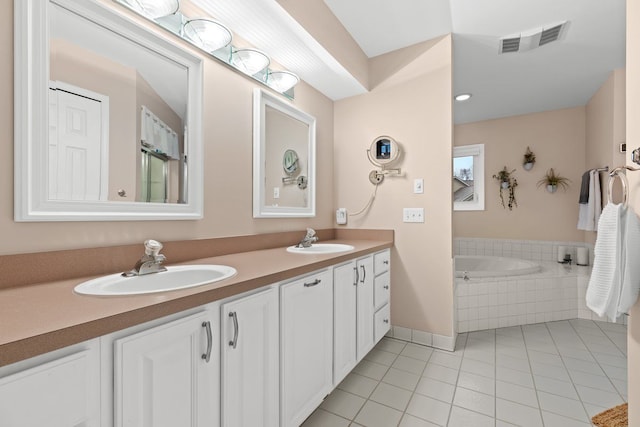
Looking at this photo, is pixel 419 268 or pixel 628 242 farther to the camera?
pixel 419 268

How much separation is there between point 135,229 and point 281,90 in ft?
4.25

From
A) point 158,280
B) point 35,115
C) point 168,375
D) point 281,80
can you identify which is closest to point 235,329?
point 168,375

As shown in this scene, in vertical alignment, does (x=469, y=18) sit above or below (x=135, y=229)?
above

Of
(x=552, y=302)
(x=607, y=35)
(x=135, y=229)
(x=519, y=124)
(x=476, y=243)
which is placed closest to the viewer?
(x=135, y=229)

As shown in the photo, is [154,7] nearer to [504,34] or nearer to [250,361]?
[250,361]

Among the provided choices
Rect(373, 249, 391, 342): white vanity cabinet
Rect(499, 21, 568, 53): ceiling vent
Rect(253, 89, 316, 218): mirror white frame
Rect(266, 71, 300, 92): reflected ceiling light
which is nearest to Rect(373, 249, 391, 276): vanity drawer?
Rect(373, 249, 391, 342): white vanity cabinet

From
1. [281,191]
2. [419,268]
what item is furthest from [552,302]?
[281,191]

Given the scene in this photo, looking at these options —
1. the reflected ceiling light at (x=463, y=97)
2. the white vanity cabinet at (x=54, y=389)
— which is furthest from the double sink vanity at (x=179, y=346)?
the reflected ceiling light at (x=463, y=97)

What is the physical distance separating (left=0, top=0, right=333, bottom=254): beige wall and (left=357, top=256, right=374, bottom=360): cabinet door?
0.63m

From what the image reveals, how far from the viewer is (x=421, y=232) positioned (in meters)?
2.25

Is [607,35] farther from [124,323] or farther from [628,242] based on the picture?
[124,323]

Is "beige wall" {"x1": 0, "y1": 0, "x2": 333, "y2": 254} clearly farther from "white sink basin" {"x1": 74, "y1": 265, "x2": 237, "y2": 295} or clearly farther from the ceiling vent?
the ceiling vent

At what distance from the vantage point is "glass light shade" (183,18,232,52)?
4.49 feet

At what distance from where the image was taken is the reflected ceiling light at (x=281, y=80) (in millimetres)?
1885
